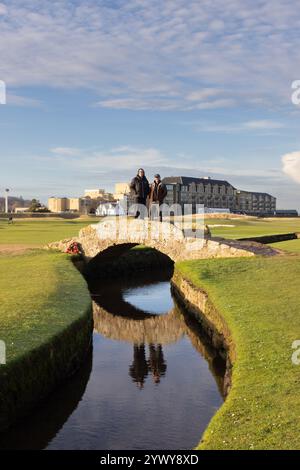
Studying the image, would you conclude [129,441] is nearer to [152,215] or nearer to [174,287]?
[174,287]

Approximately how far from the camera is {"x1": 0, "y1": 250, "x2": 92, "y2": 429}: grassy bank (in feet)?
40.2

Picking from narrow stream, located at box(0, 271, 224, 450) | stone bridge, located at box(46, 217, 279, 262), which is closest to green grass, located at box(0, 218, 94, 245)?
stone bridge, located at box(46, 217, 279, 262)

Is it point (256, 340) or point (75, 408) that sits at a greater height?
point (256, 340)

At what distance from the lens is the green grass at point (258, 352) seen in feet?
29.4

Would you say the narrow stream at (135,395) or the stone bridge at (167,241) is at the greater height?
the stone bridge at (167,241)

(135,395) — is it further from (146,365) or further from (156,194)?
(156,194)

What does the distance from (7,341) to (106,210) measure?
423 ft

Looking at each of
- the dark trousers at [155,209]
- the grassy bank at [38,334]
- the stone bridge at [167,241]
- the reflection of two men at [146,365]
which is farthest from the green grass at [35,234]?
the reflection of two men at [146,365]

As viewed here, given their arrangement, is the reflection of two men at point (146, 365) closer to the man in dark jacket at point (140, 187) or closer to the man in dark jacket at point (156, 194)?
the man in dark jacket at point (156, 194)

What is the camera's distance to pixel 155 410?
44.5 feet

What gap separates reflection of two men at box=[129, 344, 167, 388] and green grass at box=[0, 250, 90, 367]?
2.61 metres

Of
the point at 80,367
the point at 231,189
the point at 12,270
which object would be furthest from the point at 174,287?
the point at 231,189

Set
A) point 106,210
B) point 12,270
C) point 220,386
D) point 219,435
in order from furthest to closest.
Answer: point 106,210 < point 12,270 < point 220,386 < point 219,435

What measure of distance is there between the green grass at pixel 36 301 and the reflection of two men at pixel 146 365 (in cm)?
261
